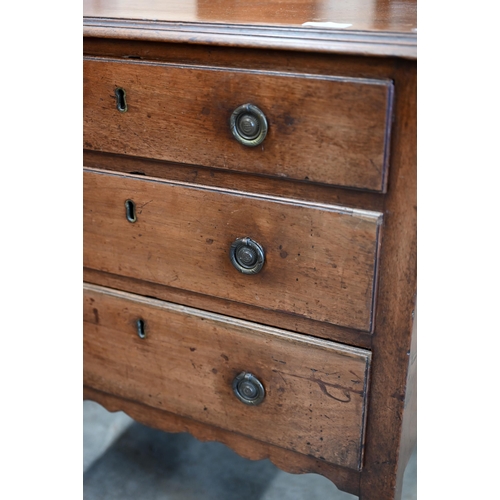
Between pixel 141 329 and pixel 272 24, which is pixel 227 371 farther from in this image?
pixel 272 24

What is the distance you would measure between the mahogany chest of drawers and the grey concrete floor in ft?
0.73

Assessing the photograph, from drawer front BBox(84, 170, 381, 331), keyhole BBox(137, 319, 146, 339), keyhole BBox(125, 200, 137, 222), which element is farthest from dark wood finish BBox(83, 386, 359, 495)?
keyhole BBox(125, 200, 137, 222)

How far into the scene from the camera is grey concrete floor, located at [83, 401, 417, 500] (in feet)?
4.05

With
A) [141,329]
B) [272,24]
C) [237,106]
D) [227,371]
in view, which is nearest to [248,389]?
[227,371]

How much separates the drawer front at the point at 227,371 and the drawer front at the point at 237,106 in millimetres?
261

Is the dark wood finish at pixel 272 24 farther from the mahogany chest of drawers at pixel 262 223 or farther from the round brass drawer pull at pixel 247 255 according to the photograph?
the round brass drawer pull at pixel 247 255

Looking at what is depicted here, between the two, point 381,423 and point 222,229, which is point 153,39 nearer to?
point 222,229

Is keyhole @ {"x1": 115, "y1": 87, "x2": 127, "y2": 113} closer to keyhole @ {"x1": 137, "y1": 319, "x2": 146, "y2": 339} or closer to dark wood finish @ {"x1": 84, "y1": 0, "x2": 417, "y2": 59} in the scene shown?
dark wood finish @ {"x1": 84, "y1": 0, "x2": 417, "y2": 59}

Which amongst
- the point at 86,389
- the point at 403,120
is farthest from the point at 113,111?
the point at 86,389

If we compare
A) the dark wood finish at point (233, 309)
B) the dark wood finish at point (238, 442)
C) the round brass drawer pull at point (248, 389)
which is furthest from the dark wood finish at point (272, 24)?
the dark wood finish at point (238, 442)

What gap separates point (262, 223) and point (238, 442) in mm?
410

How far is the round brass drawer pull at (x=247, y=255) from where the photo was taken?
892mm

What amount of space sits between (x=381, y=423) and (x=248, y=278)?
291 millimetres
